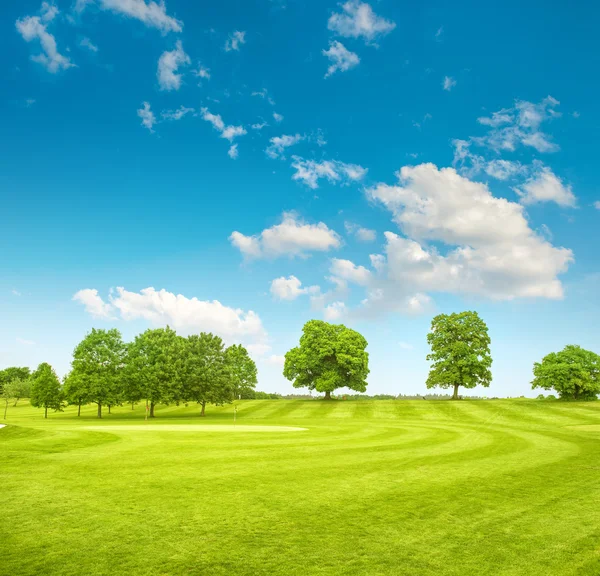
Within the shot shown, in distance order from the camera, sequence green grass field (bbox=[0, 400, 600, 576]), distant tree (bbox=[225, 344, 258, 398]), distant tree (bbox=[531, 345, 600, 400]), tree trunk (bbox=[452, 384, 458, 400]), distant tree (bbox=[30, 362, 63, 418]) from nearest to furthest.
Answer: green grass field (bbox=[0, 400, 600, 576]) < distant tree (bbox=[531, 345, 600, 400]) < distant tree (bbox=[30, 362, 63, 418]) < tree trunk (bbox=[452, 384, 458, 400]) < distant tree (bbox=[225, 344, 258, 398])

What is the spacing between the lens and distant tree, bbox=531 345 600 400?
6831cm

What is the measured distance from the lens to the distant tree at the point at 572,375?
68.3m

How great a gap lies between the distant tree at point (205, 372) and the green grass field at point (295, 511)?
43.3 metres

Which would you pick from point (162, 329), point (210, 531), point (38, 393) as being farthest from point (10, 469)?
point (38, 393)

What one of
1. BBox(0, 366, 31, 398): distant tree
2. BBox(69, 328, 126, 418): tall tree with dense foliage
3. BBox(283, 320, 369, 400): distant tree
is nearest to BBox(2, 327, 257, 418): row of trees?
BBox(69, 328, 126, 418): tall tree with dense foliage

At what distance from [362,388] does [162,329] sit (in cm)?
3809

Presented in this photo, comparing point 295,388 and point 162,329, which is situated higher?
point 162,329

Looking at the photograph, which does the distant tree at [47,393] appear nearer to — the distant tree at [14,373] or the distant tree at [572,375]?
the distant tree at [572,375]

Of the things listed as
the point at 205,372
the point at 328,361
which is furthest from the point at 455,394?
the point at 205,372

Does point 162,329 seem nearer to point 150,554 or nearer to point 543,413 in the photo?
point 543,413

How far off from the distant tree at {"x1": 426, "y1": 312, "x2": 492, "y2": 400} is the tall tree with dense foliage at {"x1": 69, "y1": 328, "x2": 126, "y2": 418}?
170 feet

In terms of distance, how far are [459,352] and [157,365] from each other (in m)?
49.9

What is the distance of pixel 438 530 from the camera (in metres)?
9.67

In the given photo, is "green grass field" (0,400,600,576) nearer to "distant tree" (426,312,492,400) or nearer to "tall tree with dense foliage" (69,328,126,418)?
"tall tree with dense foliage" (69,328,126,418)
